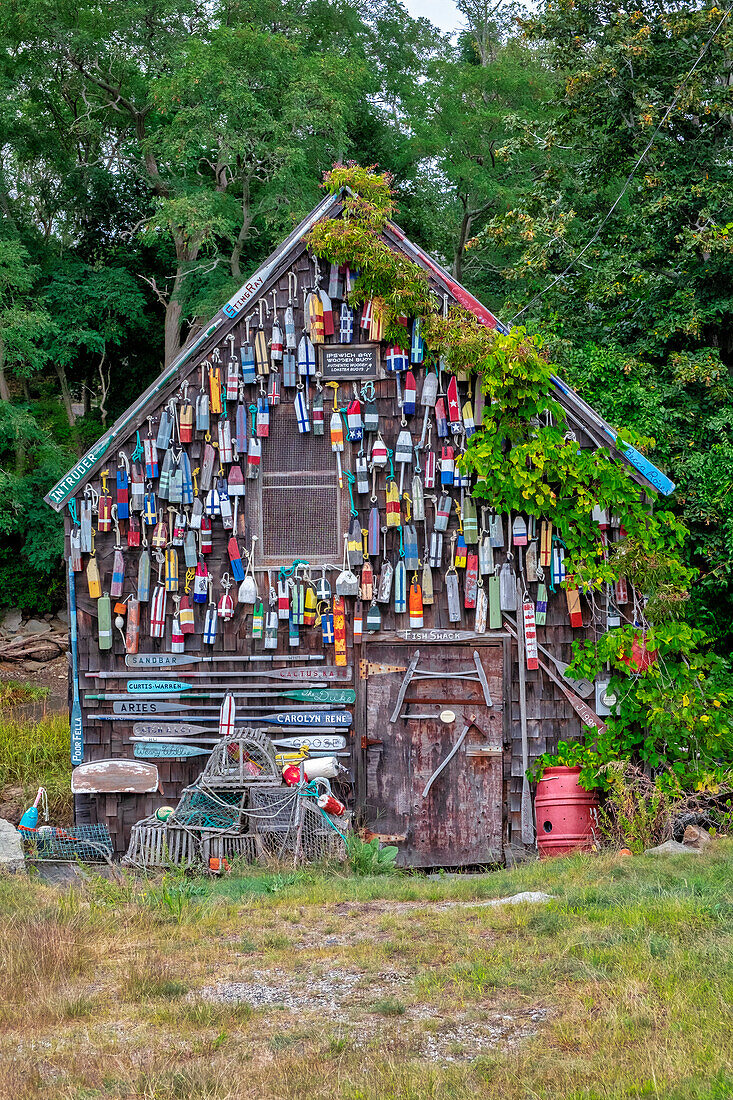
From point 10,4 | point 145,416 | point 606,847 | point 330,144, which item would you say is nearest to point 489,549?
point 606,847

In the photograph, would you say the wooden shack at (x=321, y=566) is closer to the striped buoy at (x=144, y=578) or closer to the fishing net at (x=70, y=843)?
the striped buoy at (x=144, y=578)

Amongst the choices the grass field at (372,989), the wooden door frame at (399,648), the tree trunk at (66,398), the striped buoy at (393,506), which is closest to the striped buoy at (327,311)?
the striped buoy at (393,506)

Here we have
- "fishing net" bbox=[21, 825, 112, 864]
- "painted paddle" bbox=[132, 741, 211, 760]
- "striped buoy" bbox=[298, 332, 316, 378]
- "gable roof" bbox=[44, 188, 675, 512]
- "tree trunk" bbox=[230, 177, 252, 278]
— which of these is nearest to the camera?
"fishing net" bbox=[21, 825, 112, 864]

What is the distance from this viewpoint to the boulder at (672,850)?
9.11 m

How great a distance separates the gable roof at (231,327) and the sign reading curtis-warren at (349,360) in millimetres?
977

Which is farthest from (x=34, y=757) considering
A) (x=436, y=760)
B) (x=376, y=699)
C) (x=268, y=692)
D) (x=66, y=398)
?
(x=66, y=398)

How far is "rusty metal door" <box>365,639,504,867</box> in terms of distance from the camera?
35.5ft

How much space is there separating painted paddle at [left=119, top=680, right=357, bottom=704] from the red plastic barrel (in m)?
2.30

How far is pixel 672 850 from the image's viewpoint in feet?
30.4

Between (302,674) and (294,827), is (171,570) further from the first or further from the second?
(294,827)

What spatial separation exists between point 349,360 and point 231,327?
4.41 feet

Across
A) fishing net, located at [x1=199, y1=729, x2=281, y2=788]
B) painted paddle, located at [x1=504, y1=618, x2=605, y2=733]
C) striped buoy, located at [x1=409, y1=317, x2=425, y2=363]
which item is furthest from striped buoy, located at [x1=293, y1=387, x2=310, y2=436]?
fishing net, located at [x1=199, y1=729, x2=281, y2=788]

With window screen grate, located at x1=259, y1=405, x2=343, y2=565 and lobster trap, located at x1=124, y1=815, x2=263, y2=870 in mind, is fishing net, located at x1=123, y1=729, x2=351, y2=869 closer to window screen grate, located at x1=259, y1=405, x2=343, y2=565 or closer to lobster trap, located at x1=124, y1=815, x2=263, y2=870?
lobster trap, located at x1=124, y1=815, x2=263, y2=870

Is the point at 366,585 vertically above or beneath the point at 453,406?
beneath
